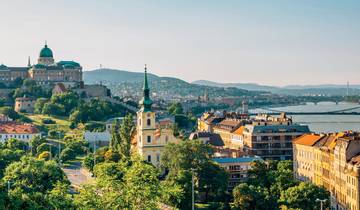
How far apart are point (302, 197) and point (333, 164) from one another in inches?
330

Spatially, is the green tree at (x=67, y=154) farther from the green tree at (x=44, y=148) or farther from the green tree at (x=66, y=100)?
the green tree at (x=66, y=100)

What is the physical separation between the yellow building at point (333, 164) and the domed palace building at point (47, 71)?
8169 centimetres

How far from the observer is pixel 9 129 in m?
102

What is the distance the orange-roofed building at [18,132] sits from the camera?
100625 millimetres

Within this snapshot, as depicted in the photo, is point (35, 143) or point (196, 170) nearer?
point (196, 170)

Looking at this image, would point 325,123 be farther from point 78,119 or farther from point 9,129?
point 9,129

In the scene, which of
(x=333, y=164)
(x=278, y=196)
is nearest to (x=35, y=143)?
(x=278, y=196)

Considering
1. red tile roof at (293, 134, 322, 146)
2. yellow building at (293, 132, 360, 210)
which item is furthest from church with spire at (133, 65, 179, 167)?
yellow building at (293, 132, 360, 210)

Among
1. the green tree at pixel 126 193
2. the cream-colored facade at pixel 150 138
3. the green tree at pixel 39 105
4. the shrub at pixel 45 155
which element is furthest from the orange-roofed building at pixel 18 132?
the green tree at pixel 126 193

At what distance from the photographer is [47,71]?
477 feet

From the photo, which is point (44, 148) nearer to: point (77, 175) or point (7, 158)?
point (77, 175)

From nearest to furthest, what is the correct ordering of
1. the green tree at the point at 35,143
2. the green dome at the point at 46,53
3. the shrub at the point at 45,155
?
the shrub at the point at 45,155 < the green tree at the point at 35,143 < the green dome at the point at 46,53

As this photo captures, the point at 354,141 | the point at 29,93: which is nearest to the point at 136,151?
the point at 354,141

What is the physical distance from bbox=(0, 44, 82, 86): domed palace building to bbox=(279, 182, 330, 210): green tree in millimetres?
95047
